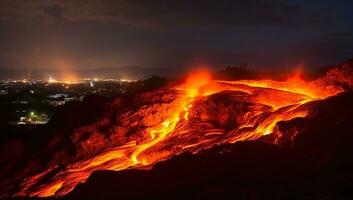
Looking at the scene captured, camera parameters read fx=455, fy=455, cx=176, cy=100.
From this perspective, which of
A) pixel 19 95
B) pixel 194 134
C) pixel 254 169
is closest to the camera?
pixel 254 169

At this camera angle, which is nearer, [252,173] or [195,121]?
[252,173]

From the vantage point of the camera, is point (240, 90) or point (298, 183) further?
point (240, 90)

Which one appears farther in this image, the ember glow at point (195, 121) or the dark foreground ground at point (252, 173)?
the ember glow at point (195, 121)

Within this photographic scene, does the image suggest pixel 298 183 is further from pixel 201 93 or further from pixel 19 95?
pixel 19 95

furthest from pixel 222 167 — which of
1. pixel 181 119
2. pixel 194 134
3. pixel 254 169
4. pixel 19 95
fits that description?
pixel 19 95

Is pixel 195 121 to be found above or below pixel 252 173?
above

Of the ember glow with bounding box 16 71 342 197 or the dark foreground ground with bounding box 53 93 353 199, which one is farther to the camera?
the ember glow with bounding box 16 71 342 197

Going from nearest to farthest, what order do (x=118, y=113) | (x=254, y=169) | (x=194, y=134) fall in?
(x=254, y=169) → (x=194, y=134) → (x=118, y=113)

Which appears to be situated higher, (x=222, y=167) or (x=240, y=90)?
(x=240, y=90)
